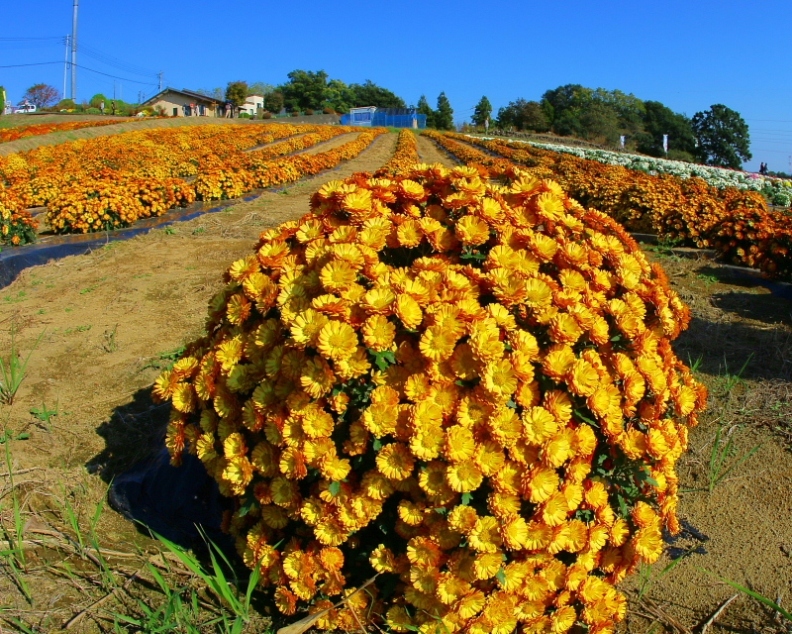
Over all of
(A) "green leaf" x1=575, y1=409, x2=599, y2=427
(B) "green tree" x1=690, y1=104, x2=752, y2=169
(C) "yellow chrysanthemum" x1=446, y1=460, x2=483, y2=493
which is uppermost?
(B) "green tree" x1=690, y1=104, x2=752, y2=169

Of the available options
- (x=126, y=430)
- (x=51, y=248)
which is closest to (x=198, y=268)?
(x=51, y=248)

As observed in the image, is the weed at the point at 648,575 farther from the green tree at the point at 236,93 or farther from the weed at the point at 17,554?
the green tree at the point at 236,93

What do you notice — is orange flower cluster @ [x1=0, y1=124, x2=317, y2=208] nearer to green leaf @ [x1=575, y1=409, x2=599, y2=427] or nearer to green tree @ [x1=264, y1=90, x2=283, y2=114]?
green leaf @ [x1=575, y1=409, x2=599, y2=427]

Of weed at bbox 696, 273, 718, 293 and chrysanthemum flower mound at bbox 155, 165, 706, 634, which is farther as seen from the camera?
weed at bbox 696, 273, 718, 293

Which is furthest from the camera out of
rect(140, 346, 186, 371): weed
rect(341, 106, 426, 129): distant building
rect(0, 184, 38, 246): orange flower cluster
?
rect(341, 106, 426, 129): distant building

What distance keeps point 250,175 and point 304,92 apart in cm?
8375

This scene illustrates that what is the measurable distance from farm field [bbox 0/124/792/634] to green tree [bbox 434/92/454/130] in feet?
246

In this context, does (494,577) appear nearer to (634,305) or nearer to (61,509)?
(634,305)

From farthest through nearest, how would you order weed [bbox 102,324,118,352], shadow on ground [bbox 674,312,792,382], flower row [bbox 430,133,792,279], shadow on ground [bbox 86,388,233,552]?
flower row [bbox 430,133,792,279], weed [bbox 102,324,118,352], shadow on ground [bbox 674,312,792,382], shadow on ground [bbox 86,388,233,552]

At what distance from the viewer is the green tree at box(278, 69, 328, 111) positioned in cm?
9150

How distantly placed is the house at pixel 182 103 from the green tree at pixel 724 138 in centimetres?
5046

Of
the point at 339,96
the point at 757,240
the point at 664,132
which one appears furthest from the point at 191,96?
the point at 757,240

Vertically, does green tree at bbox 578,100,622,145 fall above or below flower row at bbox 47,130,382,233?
above

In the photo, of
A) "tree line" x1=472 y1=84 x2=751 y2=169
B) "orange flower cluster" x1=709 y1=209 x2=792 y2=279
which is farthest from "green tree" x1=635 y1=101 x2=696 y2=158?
"orange flower cluster" x1=709 y1=209 x2=792 y2=279
